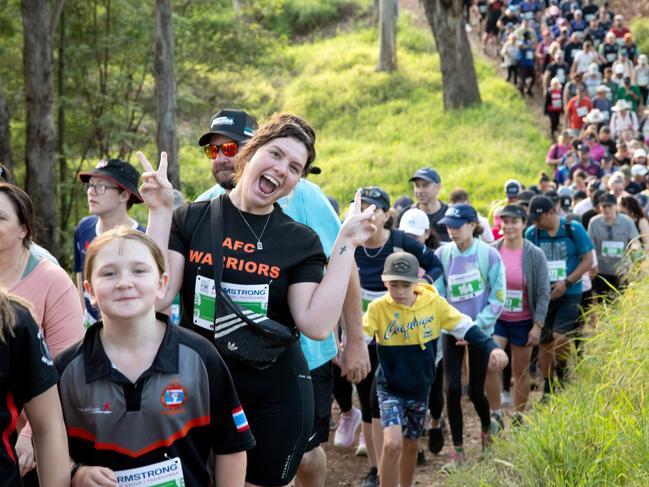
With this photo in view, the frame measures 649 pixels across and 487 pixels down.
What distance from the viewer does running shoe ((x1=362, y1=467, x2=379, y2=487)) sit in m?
7.58

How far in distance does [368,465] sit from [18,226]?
4.83 m

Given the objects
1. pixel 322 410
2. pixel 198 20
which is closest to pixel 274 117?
pixel 322 410

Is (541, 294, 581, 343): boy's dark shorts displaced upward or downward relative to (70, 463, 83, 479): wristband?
downward

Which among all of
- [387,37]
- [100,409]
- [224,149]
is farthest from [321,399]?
[387,37]

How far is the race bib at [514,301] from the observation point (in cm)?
909

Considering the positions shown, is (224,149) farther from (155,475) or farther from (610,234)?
(610,234)

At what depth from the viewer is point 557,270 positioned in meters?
9.80

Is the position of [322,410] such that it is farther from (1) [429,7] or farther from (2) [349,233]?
(1) [429,7]

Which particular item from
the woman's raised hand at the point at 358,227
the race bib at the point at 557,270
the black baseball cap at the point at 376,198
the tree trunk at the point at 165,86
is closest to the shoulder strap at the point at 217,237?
the woman's raised hand at the point at 358,227

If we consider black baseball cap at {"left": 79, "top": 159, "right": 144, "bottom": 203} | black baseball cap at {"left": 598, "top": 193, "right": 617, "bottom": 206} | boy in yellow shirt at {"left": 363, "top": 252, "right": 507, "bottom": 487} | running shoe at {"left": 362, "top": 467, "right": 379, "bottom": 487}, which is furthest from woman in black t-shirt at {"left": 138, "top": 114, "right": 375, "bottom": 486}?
black baseball cap at {"left": 598, "top": 193, "right": 617, "bottom": 206}

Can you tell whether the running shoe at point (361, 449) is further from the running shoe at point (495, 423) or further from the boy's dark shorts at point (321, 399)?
the boy's dark shorts at point (321, 399)

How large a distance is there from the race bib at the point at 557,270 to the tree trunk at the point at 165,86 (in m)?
8.87

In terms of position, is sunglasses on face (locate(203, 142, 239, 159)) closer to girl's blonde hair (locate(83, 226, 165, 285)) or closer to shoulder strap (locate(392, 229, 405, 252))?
girl's blonde hair (locate(83, 226, 165, 285))

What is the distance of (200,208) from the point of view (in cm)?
416
